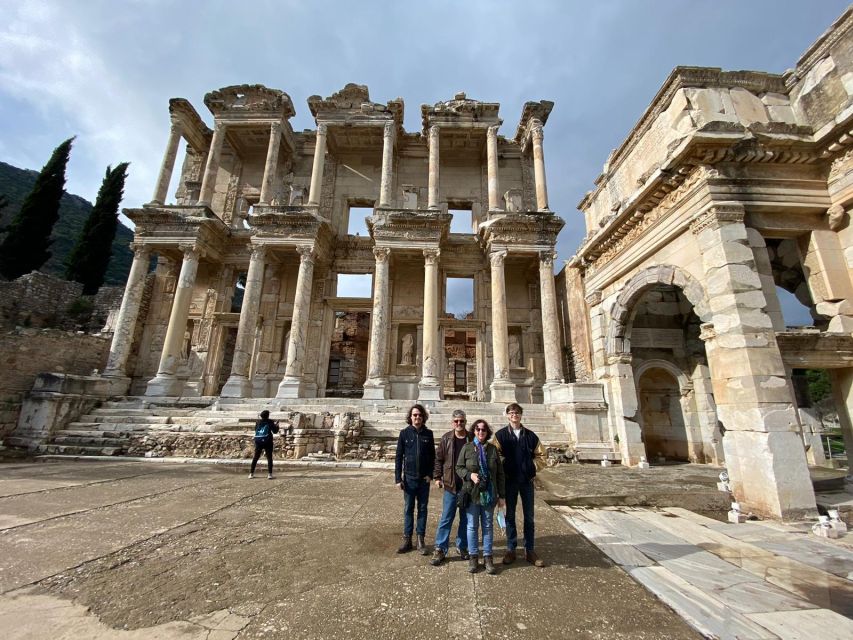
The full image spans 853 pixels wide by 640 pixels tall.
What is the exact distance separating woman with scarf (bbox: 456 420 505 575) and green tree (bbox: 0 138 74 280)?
36.0 meters

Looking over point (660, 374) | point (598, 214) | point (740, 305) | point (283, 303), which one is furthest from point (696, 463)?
point (283, 303)

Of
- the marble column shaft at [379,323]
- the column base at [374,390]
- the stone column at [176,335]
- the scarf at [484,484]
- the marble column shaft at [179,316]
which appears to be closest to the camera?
the scarf at [484,484]

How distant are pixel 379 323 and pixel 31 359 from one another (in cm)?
1170

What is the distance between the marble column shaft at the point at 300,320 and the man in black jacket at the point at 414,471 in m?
11.1

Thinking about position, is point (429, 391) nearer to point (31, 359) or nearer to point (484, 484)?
point (484, 484)

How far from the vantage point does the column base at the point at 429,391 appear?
13.3 meters

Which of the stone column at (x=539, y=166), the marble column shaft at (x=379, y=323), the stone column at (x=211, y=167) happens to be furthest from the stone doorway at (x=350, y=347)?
the stone column at (x=539, y=166)

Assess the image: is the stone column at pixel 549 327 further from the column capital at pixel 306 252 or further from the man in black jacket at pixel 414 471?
the column capital at pixel 306 252

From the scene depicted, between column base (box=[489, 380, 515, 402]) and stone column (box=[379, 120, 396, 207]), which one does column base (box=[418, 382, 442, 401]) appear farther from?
stone column (box=[379, 120, 396, 207])

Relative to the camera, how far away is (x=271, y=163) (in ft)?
57.2

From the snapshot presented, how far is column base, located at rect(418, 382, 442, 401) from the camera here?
13.3m

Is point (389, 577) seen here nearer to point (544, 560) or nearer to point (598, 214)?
point (544, 560)

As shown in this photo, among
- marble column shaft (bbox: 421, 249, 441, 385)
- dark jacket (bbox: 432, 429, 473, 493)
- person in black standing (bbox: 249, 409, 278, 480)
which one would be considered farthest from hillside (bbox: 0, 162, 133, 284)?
dark jacket (bbox: 432, 429, 473, 493)

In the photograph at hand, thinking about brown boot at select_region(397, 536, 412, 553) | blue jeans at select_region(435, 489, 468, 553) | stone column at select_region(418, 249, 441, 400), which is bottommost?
brown boot at select_region(397, 536, 412, 553)
